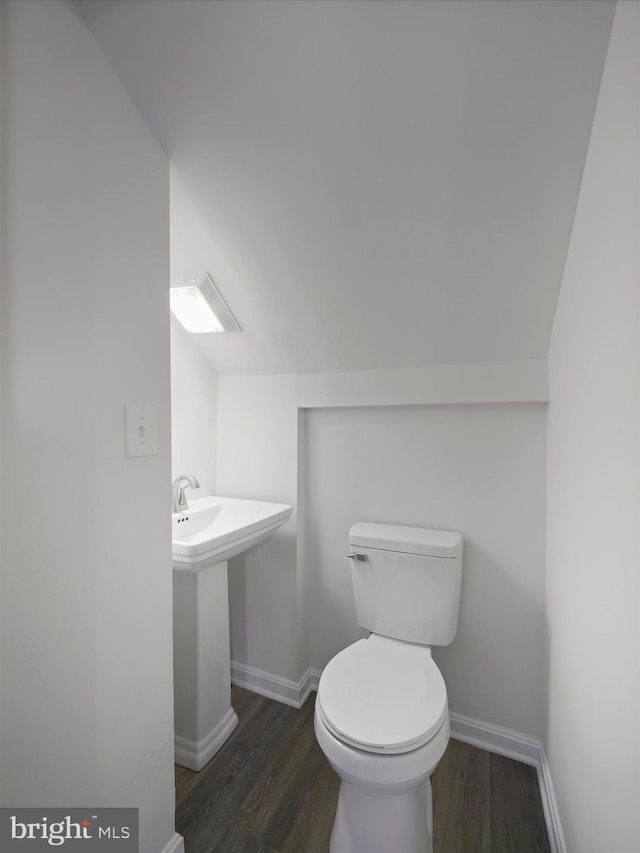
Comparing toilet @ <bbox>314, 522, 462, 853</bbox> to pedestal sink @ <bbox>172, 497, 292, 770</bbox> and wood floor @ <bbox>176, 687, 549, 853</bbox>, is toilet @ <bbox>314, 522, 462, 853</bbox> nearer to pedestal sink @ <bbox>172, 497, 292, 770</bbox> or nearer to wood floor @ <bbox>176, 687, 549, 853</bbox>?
wood floor @ <bbox>176, 687, 549, 853</bbox>

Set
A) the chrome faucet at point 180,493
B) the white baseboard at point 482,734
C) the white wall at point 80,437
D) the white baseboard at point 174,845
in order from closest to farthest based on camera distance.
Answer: the white wall at point 80,437 < the white baseboard at point 174,845 < the white baseboard at point 482,734 < the chrome faucet at point 180,493

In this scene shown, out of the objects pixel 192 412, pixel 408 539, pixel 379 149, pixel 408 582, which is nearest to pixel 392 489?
pixel 408 539

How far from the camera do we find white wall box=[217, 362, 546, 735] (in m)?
1.55

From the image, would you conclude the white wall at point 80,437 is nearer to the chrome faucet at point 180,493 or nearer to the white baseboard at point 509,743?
the chrome faucet at point 180,493

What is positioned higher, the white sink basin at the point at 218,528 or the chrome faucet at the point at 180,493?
the chrome faucet at the point at 180,493

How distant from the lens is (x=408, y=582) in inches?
61.4

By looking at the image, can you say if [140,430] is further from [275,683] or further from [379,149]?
[275,683]

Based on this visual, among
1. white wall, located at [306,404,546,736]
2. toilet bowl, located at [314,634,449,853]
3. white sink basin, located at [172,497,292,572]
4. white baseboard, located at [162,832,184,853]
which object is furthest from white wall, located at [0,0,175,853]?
white wall, located at [306,404,546,736]

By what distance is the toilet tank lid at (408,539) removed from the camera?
1.52 m

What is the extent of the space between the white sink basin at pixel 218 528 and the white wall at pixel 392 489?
0.54ft

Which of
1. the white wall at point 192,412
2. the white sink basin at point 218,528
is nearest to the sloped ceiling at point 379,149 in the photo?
the white wall at point 192,412

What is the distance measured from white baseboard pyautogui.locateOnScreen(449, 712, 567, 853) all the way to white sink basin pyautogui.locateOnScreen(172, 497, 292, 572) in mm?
1113

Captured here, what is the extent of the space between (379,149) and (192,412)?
52.7 inches

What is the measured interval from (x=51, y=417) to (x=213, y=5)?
3.13 feet
